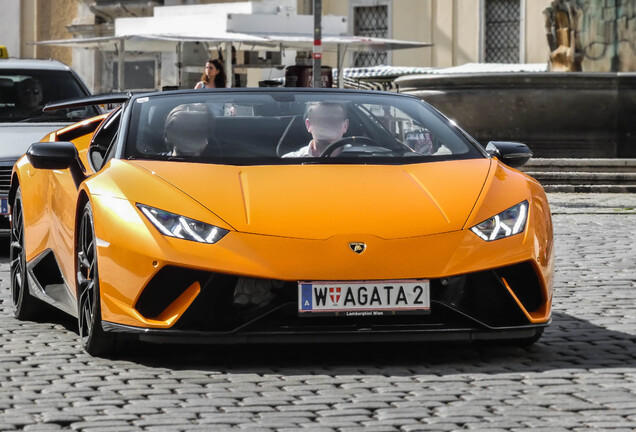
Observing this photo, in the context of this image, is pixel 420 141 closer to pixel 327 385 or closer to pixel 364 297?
pixel 364 297

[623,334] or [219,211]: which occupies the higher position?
[219,211]

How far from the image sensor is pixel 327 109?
736cm

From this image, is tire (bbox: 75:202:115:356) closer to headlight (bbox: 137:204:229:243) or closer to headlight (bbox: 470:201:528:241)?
headlight (bbox: 137:204:229:243)

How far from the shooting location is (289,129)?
23.8 ft

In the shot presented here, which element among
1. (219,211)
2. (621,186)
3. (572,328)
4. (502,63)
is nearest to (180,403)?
(219,211)

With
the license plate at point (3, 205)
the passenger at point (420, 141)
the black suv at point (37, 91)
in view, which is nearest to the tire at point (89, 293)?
the passenger at point (420, 141)

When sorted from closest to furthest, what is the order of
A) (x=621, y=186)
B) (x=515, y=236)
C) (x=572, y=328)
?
(x=515, y=236), (x=572, y=328), (x=621, y=186)

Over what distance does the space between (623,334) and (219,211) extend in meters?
2.10

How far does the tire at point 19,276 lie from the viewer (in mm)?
8016

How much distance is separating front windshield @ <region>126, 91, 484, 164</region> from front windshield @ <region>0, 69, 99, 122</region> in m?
6.18

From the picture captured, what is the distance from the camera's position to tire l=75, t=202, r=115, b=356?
6477mm

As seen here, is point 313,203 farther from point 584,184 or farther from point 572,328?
point 584,184

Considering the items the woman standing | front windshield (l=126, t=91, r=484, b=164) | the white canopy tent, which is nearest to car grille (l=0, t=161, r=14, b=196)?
front windshield (l=126, t=91, r=484, b=164)

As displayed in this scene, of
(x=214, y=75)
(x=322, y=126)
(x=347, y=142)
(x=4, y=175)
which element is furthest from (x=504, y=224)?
(x=214, y=75)
